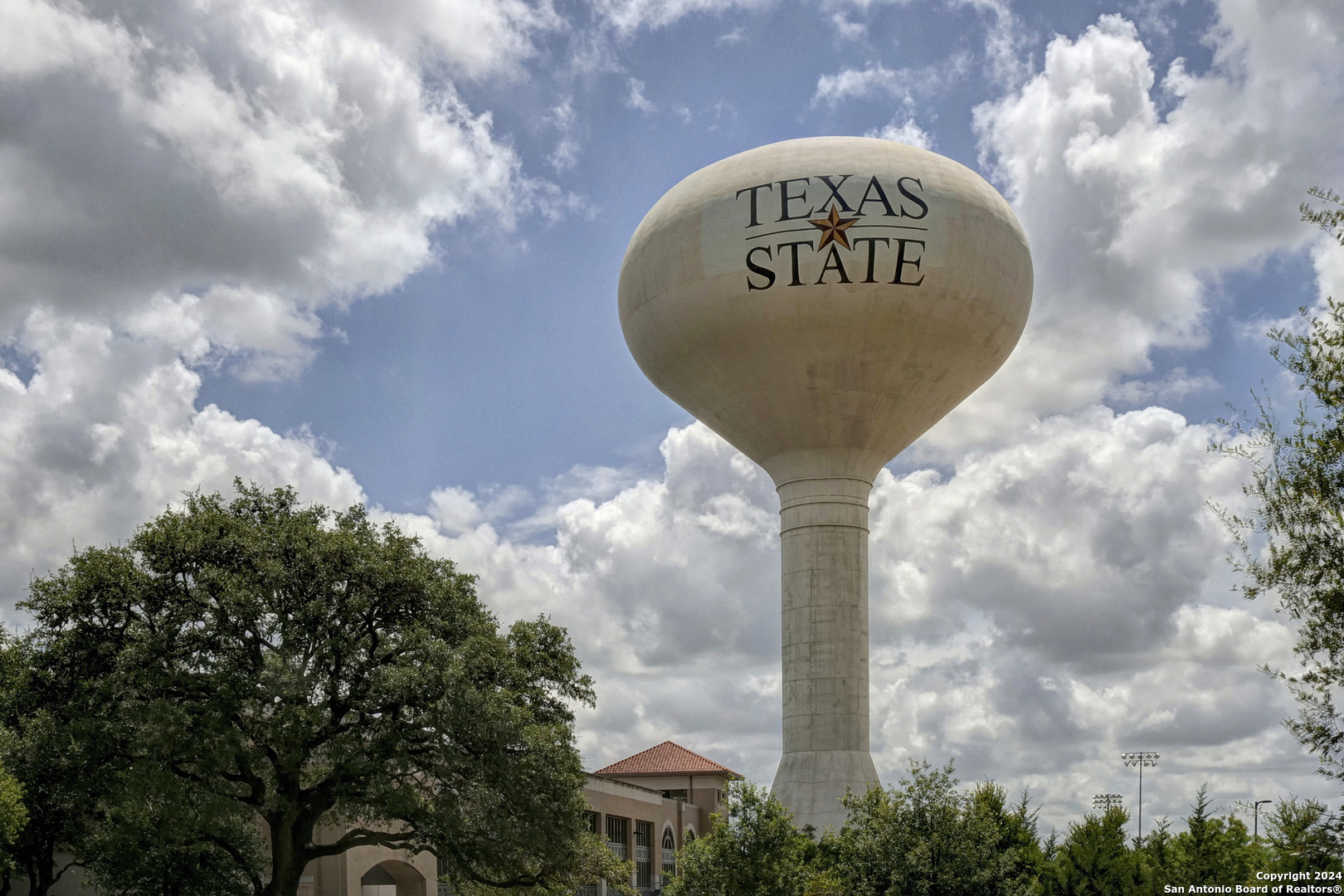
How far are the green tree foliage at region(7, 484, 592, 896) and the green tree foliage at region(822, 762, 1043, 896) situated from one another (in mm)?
6078

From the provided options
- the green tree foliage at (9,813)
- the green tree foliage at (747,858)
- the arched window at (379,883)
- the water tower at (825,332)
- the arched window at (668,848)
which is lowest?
the arched window at (668,848)

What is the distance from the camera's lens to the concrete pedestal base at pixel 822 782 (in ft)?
126

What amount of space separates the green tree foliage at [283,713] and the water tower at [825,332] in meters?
14.3

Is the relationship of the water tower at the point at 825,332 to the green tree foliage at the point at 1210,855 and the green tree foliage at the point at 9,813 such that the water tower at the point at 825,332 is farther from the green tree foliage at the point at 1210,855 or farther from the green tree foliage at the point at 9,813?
the green tree foliage at the point at 9,813

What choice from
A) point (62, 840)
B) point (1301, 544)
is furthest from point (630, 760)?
point (1301, 544)

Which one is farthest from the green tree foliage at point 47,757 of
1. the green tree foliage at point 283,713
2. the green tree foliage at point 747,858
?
the green tree foliage at point 747,858

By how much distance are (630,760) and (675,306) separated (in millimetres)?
39564

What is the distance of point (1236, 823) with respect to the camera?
40.2m

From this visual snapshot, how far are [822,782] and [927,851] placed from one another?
1151 cm

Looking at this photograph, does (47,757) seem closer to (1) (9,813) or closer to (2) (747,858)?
(1) (9,813)

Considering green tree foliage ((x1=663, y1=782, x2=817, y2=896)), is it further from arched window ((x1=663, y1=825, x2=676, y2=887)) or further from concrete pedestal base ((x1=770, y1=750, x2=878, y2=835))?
arched window ((x1=663, y1=825, x2=676, y2=887))

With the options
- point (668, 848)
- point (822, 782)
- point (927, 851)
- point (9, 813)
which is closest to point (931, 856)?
point (927, 851)

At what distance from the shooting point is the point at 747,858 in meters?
30.2

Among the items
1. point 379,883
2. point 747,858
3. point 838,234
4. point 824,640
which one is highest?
point 838,234
